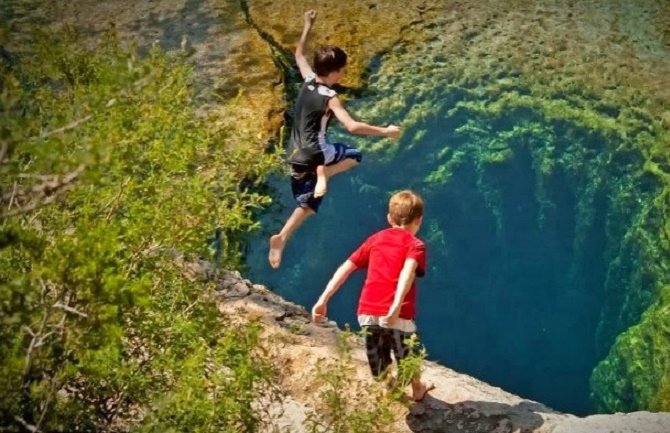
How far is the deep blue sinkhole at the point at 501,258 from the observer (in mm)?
6812

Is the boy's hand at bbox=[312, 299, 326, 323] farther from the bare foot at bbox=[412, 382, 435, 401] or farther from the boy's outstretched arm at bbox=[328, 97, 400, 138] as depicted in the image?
the boy's outstretched arm at bbox=[328, 97, 400, 138]

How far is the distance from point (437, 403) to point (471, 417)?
18 cm

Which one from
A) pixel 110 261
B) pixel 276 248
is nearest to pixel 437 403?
pixel 276 248

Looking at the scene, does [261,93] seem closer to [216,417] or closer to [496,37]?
[496,37]

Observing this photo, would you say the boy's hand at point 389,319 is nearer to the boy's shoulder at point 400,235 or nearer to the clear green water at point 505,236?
the boy's shoulder at point 400,235

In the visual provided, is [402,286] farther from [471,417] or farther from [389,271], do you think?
[471,417]

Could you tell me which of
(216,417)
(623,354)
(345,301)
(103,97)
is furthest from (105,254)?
(623,354)

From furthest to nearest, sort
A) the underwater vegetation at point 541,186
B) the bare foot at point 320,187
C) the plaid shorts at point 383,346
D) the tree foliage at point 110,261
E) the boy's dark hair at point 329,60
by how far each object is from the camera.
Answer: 1. the underwater vegetation at point 541,186
2. the bare foot at point 320,187
3. the boy's dark hair at point 329,60
4. the plaid shorts at point 383,346
5. the tree foliage at point 110,261

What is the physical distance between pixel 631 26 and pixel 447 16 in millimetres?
1466

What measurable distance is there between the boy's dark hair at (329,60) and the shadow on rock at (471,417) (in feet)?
5.36

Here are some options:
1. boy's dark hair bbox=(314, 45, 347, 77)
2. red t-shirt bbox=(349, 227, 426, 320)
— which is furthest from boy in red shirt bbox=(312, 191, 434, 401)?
boy's dark hair bbox=(314, 45, 347, 77)

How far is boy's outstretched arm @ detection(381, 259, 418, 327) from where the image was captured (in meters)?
4.10

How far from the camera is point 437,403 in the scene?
4.70 m

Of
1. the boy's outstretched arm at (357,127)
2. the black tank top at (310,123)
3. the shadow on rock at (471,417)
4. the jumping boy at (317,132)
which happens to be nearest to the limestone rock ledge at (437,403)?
the shadow on rock at (471,417)
